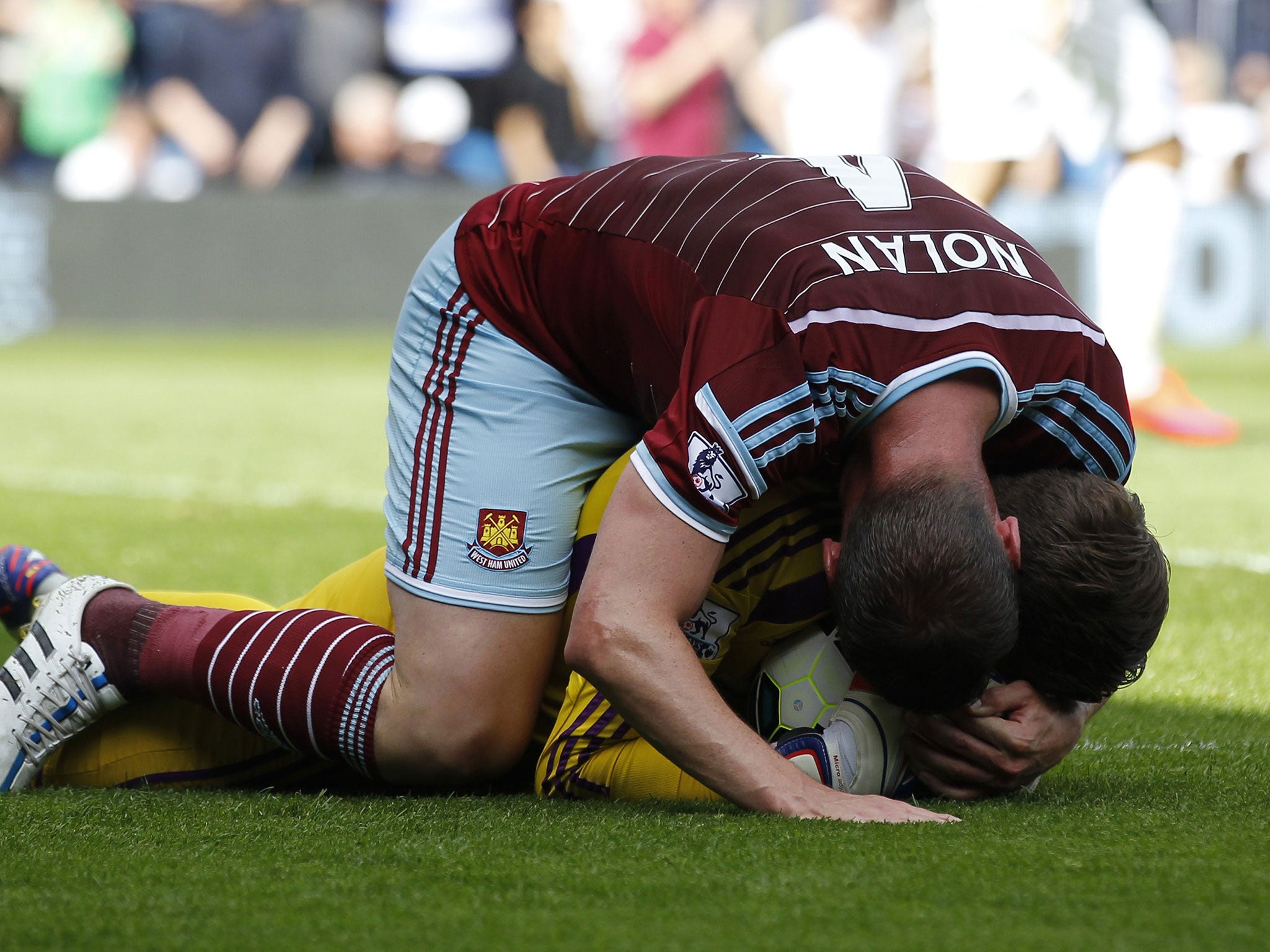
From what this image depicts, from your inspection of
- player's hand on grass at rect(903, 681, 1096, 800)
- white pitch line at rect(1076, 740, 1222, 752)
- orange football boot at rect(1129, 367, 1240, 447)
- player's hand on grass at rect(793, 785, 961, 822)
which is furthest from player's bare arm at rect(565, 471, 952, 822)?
orange football boot at rect(1129, 367, 1240, 447)

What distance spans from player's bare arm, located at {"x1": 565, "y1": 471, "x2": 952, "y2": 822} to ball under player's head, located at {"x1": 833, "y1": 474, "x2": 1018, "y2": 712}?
0.17m

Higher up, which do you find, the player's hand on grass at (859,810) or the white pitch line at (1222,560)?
the player's hand on grass at (859,810)

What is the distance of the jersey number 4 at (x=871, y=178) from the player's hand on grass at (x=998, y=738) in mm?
636

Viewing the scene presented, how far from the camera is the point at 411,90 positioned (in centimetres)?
1298

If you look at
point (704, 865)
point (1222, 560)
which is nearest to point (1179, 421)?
point (1222, 560)

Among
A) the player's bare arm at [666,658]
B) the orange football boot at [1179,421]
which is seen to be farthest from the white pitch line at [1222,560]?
the player's bare arm at [666,658]

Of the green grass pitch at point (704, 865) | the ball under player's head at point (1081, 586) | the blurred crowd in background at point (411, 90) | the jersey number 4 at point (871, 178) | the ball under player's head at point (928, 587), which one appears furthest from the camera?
the blurred crowd in background at point (411, 90)

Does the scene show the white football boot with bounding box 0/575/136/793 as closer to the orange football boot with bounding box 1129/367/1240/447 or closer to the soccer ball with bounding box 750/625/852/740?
the soccer ball with bounding box 750/625/852/740

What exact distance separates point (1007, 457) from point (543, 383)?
68 centimetres

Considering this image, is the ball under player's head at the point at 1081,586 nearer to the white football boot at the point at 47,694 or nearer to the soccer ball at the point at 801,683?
the soccer ball at the point at 801,683

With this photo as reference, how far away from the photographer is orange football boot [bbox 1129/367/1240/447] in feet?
21.0

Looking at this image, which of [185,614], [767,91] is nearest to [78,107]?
[767,91]

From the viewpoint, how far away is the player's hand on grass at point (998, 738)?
210 centimetres

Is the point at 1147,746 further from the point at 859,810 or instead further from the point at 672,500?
the point at 672,500
